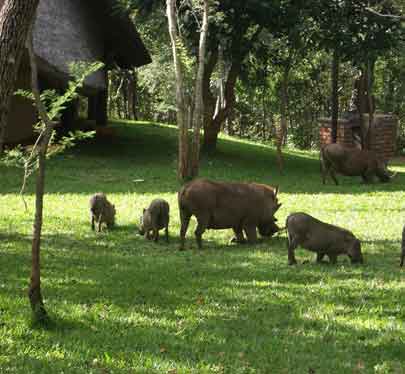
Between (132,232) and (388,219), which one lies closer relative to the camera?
(132,232)

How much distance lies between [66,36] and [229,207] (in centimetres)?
1211

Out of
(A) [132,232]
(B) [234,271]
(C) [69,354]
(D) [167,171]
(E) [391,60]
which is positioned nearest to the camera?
(C) [69,354]

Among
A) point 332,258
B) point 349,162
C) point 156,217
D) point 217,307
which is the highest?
point 349,162

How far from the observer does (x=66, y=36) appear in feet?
73.2

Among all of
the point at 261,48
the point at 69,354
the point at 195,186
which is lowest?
the point at 69,354

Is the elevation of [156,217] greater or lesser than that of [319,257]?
greater

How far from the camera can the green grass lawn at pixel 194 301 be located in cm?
617

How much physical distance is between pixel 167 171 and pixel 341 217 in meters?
8.23

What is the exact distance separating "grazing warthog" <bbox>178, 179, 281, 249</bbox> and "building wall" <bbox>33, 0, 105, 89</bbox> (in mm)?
10098

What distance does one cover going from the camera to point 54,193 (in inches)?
682

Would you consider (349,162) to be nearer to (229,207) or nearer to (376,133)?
(229,207)

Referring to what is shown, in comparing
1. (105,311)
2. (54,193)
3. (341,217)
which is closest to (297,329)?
(105,311)

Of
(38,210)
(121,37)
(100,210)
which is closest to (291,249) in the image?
(100,210)

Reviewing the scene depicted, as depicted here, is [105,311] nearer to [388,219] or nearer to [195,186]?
[195,186]
